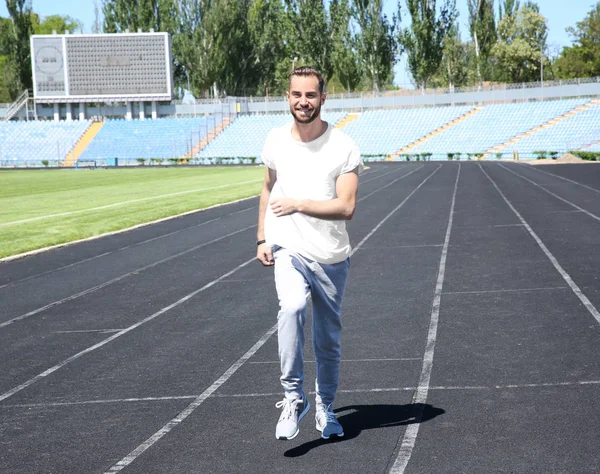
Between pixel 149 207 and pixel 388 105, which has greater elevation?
pixel 388 105

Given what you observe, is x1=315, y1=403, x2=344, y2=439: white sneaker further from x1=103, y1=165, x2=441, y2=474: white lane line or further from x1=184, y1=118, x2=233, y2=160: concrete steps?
x1=184, y1=118, x2=233, y2=160: concrete steps

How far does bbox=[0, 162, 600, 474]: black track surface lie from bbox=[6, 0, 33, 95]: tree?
258ft

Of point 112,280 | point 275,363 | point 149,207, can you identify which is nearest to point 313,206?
point 275,363

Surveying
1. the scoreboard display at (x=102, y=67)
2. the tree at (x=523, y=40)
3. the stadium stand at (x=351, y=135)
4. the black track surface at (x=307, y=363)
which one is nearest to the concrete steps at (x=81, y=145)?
the stadium stand at (x=351, y=135)

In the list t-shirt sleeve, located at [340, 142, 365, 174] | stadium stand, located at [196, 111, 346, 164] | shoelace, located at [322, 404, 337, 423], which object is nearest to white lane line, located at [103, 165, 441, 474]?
shoelace, located at [322, 404, 337, 423]

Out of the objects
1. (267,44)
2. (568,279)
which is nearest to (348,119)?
(267,44)

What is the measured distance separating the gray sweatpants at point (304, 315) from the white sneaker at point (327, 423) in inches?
1.8

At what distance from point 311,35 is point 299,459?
80255 mm

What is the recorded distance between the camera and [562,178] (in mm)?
34781

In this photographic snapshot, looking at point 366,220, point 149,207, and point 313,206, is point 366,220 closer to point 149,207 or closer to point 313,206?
point 149,207

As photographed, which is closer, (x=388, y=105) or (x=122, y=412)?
(x=122, y=412)

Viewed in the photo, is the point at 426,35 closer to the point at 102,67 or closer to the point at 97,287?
the point at 102,67

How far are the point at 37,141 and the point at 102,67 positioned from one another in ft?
31.6

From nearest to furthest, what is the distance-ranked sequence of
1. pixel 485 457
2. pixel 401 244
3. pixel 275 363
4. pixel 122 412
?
pixel 485 457
pixel 122 412
pixel 275 363
pixel 401 244
